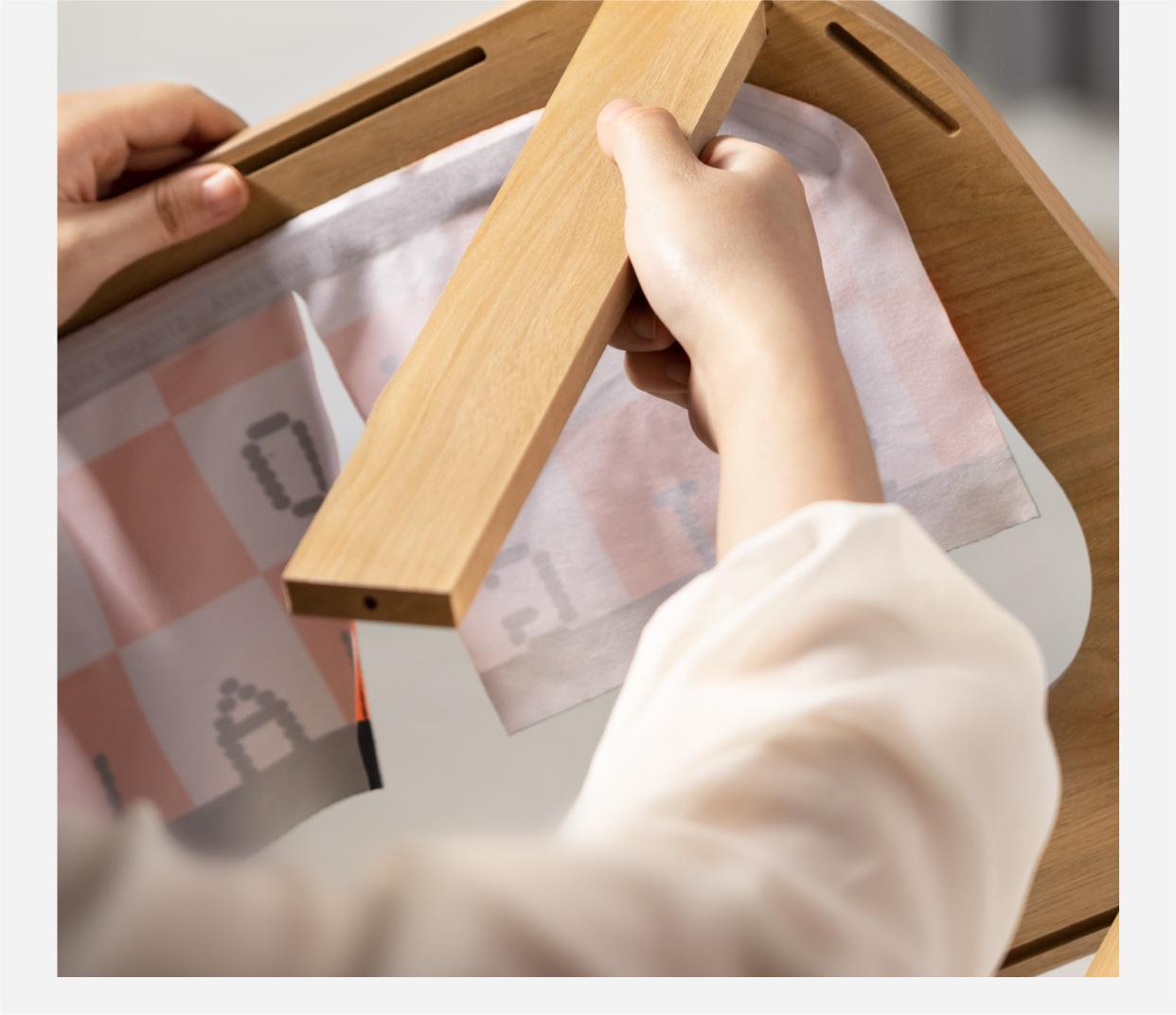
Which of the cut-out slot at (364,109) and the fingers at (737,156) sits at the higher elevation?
the cut-out slot at (364,109)

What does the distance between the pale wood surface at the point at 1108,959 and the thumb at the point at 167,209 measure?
17.3 inches

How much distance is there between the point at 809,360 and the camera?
31 centimetres

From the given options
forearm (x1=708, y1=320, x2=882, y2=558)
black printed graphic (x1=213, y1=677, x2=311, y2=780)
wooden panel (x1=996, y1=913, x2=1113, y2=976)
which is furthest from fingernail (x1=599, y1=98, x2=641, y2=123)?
wooden panel (x1=996, y1=913, x2=1113, y2=976)

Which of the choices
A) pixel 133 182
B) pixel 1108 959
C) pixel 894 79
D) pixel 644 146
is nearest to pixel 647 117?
pixel 644 146

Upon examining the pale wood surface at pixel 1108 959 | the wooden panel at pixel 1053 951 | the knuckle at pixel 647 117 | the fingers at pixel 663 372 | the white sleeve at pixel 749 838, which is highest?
the knuckle at pixel 647 117

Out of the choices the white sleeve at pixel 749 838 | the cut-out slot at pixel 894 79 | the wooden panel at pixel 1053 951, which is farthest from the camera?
the wooden panel at pixel 1053 951

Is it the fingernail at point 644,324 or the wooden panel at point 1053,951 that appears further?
the wooden panel at point 1053,951

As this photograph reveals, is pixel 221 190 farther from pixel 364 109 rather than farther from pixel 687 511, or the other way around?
pixel 687 511

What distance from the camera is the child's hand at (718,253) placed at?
32 centimetres

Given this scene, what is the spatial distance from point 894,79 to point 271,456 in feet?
0.99

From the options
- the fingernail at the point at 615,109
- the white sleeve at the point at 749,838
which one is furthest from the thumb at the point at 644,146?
the white sleeve at the point at 749,838

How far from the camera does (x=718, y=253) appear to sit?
0.33 m

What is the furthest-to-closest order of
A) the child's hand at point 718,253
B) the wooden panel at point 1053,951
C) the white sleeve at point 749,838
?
the wooden panel at point 1053,951
the child's hand at point 718,253
the white sleeve at point 749,838

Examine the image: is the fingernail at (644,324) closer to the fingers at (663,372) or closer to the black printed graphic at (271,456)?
the fingers at (663,372)
